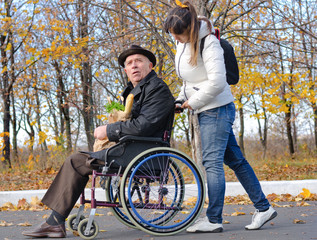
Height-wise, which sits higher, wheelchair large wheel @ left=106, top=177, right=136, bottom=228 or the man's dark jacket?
the man's dark jacket

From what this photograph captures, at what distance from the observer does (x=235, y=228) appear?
3.81m

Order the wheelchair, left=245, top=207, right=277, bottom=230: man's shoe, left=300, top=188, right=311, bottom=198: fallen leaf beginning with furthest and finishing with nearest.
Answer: left=300, top=188, right=311, bottom=198: fallen leaf
left=245, top=207, right=277, bottom=230: man's shoe
the wheelchair

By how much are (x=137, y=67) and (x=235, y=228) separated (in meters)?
1.60

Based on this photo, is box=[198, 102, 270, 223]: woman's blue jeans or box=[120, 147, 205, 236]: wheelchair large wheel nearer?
box=[120, 147, 205, 236]: wheelchair large wheel

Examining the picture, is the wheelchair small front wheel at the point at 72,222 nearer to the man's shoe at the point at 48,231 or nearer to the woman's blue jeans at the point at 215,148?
the man's shoe at the point at 48,231

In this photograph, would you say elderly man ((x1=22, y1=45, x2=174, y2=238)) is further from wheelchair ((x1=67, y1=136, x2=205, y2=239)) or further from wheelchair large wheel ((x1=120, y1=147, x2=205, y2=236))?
wheelchair large wheel ((x1=120, y1=147, x2=205, y2=236))

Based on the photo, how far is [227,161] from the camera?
382 centimetres

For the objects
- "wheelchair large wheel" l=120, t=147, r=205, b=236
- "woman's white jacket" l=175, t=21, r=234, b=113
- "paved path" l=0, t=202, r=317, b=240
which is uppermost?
"woman's white jacket" l=175, t=21, r=234, b=113

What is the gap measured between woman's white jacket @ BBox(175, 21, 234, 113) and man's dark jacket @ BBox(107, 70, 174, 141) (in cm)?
21

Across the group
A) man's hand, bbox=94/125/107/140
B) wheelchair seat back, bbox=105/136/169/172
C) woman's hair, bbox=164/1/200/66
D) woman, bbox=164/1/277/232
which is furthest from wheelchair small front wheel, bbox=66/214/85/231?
woman's hair, bbox=164/1/200/66

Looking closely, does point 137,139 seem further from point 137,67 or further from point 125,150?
point 137,67

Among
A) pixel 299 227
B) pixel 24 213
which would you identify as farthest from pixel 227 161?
pixel 24 213

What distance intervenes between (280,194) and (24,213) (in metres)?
3.27

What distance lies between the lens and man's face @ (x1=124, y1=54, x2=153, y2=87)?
3719mm
